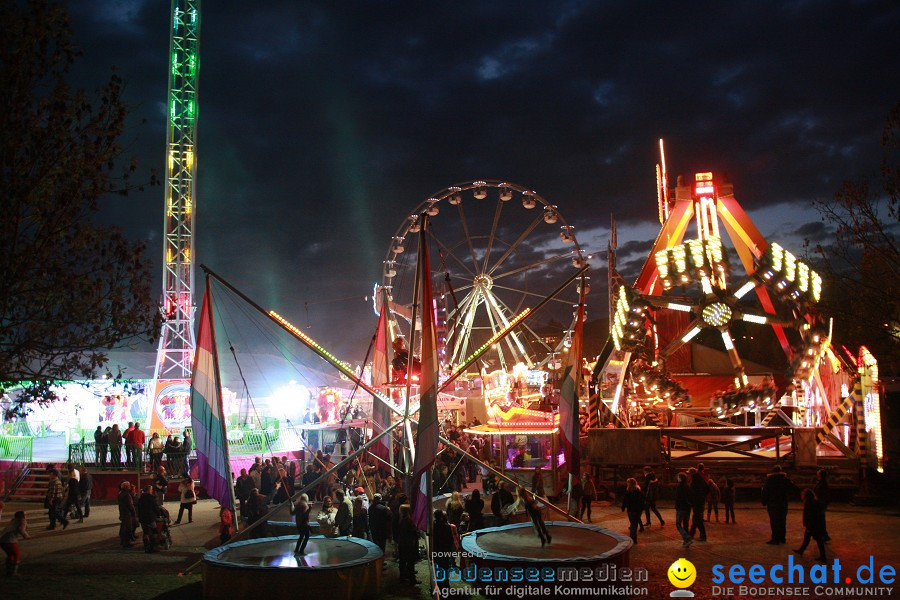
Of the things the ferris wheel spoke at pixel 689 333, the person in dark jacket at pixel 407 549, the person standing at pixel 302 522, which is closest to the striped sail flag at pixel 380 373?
the person standing at pixel 302 522

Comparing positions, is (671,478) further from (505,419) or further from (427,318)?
(427,318)

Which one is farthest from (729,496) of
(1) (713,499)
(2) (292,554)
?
(2) (292,554)

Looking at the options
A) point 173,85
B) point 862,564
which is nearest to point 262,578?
point 862,564

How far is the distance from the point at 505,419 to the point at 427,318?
11.6m

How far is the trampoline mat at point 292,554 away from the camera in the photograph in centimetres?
1069

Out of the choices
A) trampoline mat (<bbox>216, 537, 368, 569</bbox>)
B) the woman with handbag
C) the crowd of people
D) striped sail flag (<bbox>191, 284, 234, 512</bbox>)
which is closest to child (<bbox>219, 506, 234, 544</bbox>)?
trampoline mat (<bbox>216, 537, 368, 569</bbox>)

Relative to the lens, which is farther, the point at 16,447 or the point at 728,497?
the point at 16,447

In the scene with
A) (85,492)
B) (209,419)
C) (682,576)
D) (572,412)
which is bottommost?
(682,576)

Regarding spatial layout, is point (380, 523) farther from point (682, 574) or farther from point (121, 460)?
point (121, 460)

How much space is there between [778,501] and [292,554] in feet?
28.8

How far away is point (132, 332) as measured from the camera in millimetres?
11414

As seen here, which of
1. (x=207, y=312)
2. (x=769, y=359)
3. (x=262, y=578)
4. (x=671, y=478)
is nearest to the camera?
(x=262, y=578)

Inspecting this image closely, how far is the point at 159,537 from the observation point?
14.1 m

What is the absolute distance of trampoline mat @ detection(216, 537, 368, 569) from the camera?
35.1 ft
